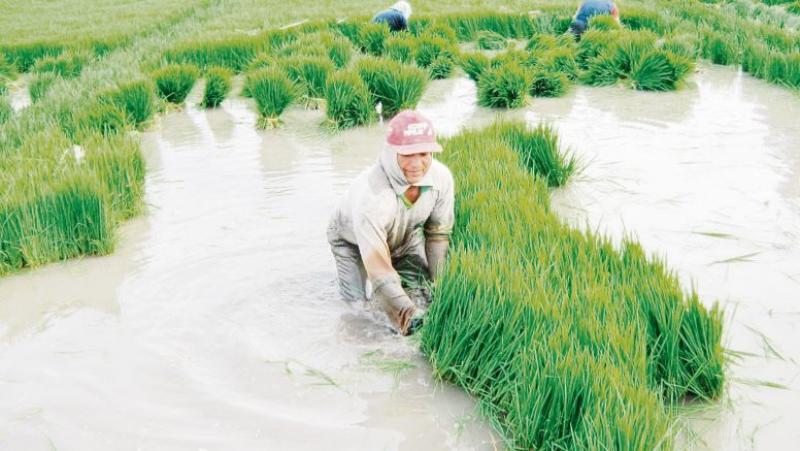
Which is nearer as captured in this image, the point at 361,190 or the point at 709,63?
the point at 361,190

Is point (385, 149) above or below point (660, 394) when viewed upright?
above

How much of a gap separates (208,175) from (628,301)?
3.32 meters

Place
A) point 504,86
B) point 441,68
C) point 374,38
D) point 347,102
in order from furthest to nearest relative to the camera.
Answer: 1. point 374,38
2. point 441,68
3. point 504,86
4. point 347,102

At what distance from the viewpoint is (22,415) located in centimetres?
247

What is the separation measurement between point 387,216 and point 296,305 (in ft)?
2.17

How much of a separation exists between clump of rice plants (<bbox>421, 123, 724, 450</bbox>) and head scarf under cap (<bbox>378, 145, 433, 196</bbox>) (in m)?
0.29

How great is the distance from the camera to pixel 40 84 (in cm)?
734

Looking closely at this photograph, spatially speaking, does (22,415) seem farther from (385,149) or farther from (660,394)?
(660,394)

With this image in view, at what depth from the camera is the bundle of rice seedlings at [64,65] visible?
325 inches

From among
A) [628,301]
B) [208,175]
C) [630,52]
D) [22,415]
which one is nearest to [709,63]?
[630,52]

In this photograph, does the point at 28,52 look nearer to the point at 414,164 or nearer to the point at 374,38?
the point at 374,38

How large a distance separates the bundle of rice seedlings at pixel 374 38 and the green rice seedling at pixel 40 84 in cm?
329

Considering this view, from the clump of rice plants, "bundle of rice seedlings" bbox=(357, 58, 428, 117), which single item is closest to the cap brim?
the clump of rice plants

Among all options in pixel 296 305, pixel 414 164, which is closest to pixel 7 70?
pixel 296 305
